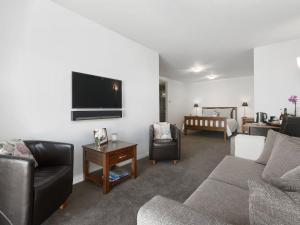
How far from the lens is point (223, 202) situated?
42.4 inches

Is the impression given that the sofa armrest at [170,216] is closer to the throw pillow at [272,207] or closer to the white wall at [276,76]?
the throw pillow at [272,207]

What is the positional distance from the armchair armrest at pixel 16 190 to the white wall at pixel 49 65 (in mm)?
769

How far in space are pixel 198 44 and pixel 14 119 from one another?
3445 millimetres

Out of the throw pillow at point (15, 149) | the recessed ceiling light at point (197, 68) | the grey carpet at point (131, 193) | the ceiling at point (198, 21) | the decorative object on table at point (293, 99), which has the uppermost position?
the recessed ceiling light at point (197, 68)

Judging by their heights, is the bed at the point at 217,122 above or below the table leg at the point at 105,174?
above

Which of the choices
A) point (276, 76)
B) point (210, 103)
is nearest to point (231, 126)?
point (210, 103)

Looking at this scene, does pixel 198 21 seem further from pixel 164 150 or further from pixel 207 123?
pixel 207 123

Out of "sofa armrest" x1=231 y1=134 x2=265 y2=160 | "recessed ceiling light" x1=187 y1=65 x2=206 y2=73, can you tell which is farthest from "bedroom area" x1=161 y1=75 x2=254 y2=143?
"sofa armrest" x1=231 y1=134 x2=265 y2=160

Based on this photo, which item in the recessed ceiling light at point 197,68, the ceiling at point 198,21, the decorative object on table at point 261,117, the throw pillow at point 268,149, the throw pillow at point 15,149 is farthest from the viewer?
the recessed ceiling light at point 197,68

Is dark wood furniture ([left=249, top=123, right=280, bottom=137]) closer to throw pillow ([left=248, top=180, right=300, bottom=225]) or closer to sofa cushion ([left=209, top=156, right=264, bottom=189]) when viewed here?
sofa cushion ([left=209, top=156, right=264, bottom=189])

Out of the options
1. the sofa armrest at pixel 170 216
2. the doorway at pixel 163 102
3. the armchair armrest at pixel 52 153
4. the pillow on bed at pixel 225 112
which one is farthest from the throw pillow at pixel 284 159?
the pillow on bed at pixel 225 112

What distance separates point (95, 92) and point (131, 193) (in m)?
1.63

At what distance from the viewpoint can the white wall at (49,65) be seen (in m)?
1.84

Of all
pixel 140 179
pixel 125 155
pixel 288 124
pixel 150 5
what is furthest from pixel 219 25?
pixel 140 179
